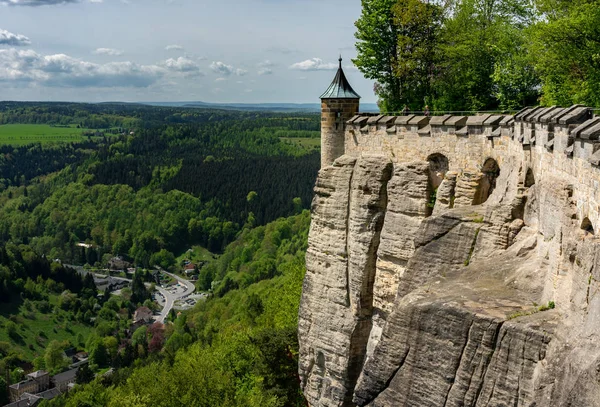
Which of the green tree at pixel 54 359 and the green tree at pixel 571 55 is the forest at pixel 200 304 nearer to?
the green tree at pixel 54 359

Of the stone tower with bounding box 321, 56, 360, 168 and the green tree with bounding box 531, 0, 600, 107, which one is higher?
the green tree with bounding box 531, 0, 600, 107

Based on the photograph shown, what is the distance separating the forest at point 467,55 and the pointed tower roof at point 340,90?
379 cm

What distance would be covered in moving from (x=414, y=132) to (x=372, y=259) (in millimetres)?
5871

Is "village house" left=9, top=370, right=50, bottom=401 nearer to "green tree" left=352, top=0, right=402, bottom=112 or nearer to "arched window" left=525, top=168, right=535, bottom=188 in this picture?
"green tree" left=352, top=0, right=402, bottom=112

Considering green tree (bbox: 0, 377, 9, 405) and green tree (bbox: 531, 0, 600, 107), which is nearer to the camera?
green tree (bbox: 531, 0, 600, 107)

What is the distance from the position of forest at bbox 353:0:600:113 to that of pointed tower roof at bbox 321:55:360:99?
12.4ft

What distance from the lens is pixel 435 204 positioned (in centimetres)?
2358

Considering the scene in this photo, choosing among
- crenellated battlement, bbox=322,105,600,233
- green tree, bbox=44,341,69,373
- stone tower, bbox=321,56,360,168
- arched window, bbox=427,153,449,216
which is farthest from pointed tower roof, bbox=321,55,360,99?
green tree, bbox=44,341,69,373

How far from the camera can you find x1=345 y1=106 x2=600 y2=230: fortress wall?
13477 millimetres

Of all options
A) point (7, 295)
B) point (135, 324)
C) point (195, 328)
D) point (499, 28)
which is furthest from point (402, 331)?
point (7, 295)

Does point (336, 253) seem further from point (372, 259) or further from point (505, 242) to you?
point (505, 242)

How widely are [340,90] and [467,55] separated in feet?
22.4

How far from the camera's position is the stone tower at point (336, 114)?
98.0 ft

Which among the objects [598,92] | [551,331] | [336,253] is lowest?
[336,253]
